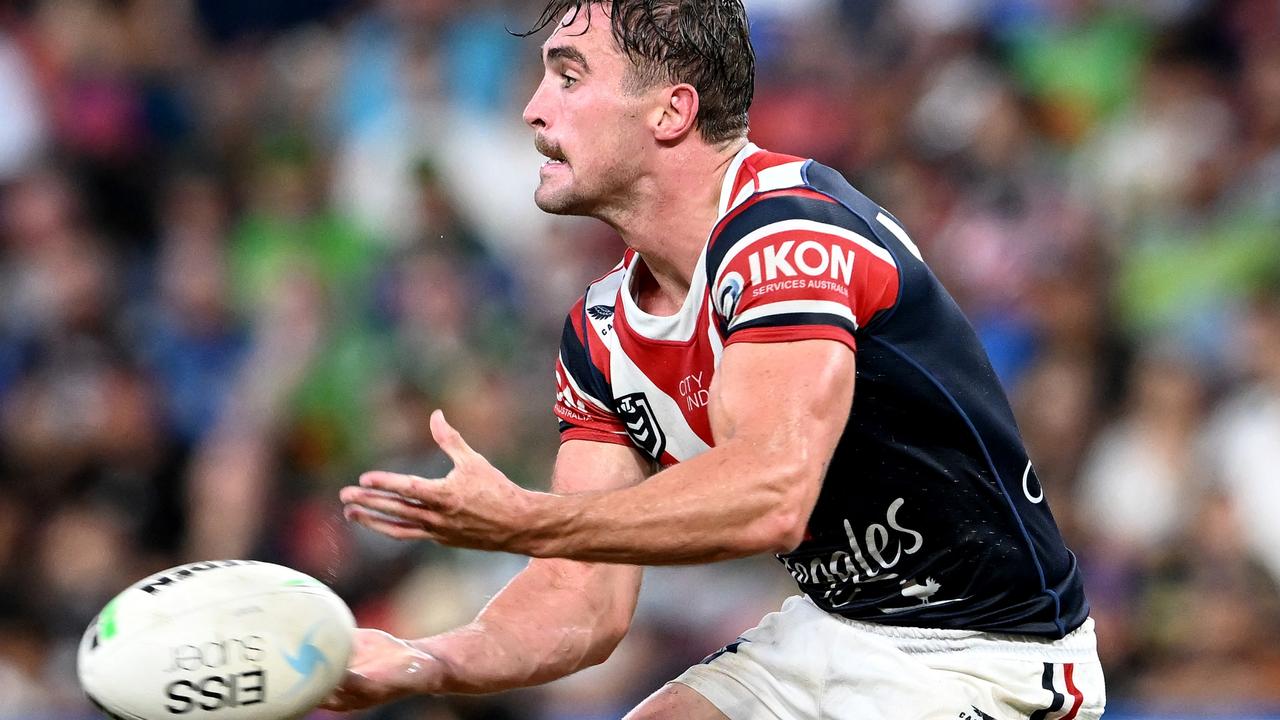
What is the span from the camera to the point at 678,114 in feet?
13.4

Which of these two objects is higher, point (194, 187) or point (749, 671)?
point (194, 187)

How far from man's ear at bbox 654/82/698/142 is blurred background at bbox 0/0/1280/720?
3.71m

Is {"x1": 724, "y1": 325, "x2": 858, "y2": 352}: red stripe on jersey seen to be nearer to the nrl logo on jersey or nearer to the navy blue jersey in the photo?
the navy blue jersey

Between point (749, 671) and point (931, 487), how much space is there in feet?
2.52

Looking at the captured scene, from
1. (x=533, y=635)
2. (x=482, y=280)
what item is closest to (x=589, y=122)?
(x=533, y=635)

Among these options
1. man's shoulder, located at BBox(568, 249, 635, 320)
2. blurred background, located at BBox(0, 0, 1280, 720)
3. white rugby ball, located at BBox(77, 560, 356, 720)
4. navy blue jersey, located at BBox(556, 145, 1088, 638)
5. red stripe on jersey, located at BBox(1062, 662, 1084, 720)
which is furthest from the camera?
blurred background, located at BBox(0, 0, 1280, 720)

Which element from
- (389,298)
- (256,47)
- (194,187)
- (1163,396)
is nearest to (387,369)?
(389,298)

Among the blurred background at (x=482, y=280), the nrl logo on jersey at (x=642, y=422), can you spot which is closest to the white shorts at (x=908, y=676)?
the nrl logo on jersey at (x=642, y=422)

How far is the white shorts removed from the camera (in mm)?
3904

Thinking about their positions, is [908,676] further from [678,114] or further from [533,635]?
[678,114]

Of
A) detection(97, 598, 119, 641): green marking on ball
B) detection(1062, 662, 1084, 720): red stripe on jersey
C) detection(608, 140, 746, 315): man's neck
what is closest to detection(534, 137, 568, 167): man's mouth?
detection(608, 140, 746, 315): man's neck

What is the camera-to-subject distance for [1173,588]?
765 centimetres

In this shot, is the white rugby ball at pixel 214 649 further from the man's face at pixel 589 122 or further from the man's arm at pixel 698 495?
the man's face at pixel 589 122

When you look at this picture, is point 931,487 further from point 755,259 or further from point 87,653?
point 87,653
